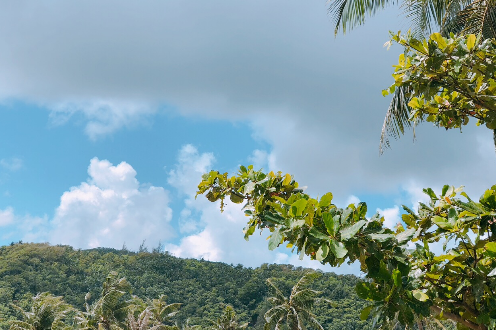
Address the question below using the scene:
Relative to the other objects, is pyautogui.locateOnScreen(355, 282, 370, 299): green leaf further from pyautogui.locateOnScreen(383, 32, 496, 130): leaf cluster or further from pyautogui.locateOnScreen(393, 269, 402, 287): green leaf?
pyautogui.locateOnScreen(383, 32, 496, 130): leaf cluster

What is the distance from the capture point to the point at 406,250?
2135 mm

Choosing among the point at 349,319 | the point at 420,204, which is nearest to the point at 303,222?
the point at 420,204

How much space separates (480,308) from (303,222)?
3.62 ft

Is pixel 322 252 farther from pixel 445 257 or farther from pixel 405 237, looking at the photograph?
pixel 445 257

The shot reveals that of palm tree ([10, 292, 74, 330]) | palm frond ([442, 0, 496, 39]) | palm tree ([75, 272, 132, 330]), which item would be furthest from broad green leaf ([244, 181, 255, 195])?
palm tree ([75, 272, 132, 330])

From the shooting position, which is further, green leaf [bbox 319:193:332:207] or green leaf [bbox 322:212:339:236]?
green leaf [bbox 319:193:332:207]

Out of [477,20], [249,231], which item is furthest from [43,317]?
[249,231]

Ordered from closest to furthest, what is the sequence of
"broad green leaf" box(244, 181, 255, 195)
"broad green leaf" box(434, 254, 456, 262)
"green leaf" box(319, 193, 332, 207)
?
"green leaf" box(319, 193, 332, 207) < "broad green leaf" box(434, 254, 456, 262) < "broad green leaf" box(244, 181, 255, 195)

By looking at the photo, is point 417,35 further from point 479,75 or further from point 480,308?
point 480,308

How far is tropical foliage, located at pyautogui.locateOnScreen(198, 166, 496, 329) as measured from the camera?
6.58 feet

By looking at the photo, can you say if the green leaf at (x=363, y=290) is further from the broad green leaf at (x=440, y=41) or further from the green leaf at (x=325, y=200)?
the broad green leaf at (x=440, y=41)

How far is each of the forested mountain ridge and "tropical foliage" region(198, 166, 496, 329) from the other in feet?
131

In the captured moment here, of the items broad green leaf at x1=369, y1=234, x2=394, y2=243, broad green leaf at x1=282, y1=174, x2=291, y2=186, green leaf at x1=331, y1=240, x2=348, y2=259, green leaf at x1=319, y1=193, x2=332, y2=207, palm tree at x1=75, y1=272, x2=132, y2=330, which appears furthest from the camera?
palm tree at x1=75, y1=272, x2=132, y2=330

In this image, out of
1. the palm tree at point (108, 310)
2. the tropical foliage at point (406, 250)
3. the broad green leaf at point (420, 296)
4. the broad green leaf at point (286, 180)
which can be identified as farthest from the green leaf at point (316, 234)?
the palm tree at point (108, 310)
